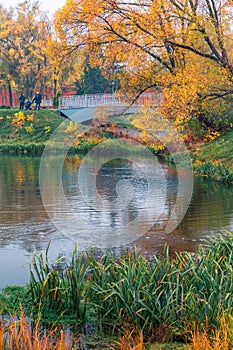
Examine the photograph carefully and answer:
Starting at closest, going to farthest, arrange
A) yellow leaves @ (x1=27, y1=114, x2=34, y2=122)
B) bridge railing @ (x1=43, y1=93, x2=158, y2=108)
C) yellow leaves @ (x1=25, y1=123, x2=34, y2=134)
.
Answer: bridge railing @ (x1=43, y1=93, x2=158, y2=108), yellow leaves @ (x1=25, y1=123, x2=34, y2=134), yellow leaves @ (x1=27, y1=114, x2=34, y2=122)

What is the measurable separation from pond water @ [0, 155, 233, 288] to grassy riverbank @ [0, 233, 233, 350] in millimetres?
1957

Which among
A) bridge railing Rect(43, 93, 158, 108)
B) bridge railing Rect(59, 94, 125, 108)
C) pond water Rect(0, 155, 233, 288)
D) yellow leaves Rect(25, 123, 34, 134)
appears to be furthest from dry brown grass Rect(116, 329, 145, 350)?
yellow leaves Rect(25, 123, 34, 134)

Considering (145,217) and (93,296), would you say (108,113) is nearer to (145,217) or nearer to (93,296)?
(145,217)

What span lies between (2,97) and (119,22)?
48972 mm

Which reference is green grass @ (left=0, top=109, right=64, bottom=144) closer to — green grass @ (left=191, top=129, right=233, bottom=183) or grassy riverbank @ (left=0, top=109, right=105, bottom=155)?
grassy riverbank @ (left=0, top=109, right=105, bottom=155)

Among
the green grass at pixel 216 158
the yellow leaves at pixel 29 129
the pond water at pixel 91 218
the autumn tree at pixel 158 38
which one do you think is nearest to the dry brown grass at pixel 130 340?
the pond water at pixel 91 218

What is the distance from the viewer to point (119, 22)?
2300cm

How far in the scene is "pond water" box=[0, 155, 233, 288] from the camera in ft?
40.3

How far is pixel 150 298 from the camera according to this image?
725cm

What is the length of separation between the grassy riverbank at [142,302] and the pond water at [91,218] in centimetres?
196

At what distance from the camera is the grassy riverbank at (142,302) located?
7.04 metres

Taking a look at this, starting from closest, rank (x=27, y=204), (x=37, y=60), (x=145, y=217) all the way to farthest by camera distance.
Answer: (x=145, y=217), (x=27, y=204), (x=37, y=60)

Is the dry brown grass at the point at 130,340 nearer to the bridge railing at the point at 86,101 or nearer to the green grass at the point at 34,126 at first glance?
the bridge railing at the point at 86,101

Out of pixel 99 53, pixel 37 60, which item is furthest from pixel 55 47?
pixel 37 60
